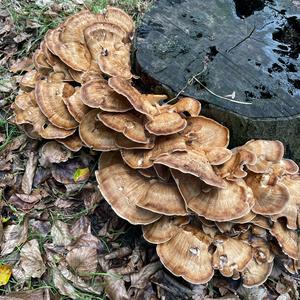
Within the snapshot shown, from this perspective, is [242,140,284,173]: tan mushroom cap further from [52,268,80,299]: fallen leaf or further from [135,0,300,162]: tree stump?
[52,268,80,299]: fallen leaf

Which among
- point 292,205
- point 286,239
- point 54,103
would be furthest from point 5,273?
point 292,205

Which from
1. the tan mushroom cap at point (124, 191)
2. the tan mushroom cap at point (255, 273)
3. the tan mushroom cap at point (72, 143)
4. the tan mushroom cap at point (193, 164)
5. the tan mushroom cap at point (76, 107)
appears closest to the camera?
the tan mushroom cap at point (193, 164)

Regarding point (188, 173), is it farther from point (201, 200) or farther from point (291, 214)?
point (291, 214)

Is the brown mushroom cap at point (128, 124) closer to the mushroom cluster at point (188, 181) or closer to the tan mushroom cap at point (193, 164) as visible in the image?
the mushroom cluster at point (188, 181)

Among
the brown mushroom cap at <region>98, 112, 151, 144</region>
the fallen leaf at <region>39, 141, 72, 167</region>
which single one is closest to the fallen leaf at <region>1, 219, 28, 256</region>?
the fallen leaf at <region>39, 141, 72, 167</region>

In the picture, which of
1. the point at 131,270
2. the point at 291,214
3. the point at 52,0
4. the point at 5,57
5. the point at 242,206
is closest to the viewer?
the point at 242,206

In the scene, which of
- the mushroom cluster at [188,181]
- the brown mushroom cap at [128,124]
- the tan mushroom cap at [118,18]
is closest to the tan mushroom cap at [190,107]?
the mushroom cluster at [188,181]

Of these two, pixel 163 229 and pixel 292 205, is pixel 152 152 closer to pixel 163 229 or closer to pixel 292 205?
pixel 163 229

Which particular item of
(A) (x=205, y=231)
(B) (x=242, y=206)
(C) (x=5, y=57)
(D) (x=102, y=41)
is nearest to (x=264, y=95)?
(B) (x=242, y=206)
